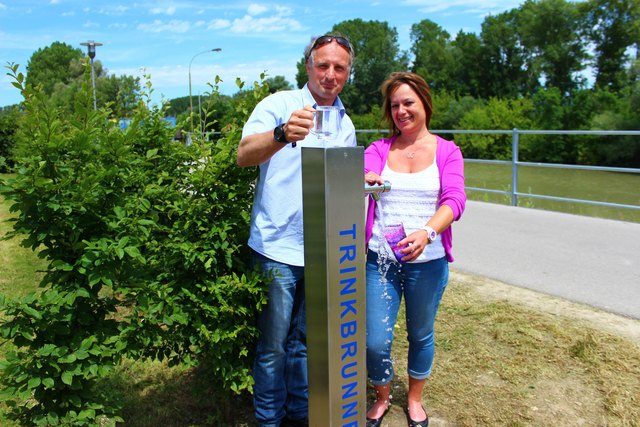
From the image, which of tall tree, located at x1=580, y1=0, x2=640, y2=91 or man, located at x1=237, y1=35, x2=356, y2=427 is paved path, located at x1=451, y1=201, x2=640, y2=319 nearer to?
man, located at x1=237, y1=35, x2=356, y2=427

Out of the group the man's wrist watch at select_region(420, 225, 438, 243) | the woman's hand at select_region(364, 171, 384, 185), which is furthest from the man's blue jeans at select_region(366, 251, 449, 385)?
the woman's hand at select_region(364, 171, 384, 185)

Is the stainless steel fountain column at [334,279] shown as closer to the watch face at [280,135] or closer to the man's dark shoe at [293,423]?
the watch face at [280,135]

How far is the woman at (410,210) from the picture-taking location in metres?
2.68

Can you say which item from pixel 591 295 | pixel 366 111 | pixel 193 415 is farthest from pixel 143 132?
pixel 366 111

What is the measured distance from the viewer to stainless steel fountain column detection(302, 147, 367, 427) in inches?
74.4

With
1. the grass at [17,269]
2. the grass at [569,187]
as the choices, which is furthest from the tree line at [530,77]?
the grass at [17,269]

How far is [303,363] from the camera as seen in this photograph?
111 inches

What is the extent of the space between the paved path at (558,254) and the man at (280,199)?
113 inches

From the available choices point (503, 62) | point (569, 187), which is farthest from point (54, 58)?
point (569, 187)

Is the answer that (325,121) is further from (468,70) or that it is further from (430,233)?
(468,70)

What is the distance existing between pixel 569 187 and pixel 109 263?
51.3ft

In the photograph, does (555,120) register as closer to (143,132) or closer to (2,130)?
(2,130)

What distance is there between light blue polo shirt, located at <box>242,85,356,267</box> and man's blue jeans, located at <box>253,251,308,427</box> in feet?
0.23

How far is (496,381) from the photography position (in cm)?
342
